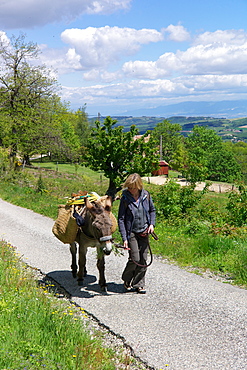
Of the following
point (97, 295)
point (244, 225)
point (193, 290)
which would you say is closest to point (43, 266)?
point (97, 295)

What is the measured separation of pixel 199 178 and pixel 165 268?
995 cm

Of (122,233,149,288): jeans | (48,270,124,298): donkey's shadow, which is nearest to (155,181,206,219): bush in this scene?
(48,270,124,298): donkey's shadow

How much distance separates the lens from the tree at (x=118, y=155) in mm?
33312

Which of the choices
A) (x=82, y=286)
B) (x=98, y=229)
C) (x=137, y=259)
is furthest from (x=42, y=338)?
(x=82, y=286)

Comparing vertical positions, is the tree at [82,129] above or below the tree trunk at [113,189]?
above

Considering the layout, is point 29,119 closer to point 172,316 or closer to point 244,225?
point 244,225

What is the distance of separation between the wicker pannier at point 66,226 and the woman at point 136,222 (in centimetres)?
98

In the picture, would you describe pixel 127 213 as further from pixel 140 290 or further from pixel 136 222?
pixel 140 290

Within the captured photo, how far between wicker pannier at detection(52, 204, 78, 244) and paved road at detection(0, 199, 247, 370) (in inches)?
43.6

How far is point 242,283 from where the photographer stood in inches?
302

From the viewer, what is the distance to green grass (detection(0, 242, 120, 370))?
12.8 feet

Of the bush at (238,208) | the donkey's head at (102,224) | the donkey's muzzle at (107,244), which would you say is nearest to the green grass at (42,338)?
the donkey's muzzle at (107,244)

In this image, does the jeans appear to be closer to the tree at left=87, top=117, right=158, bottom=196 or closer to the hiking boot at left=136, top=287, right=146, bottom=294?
the hiking boot at left=136, top=287, right=146, bottom=294

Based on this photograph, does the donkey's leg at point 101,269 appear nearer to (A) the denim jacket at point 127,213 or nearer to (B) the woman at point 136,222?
(B) the woman at point 136,222
